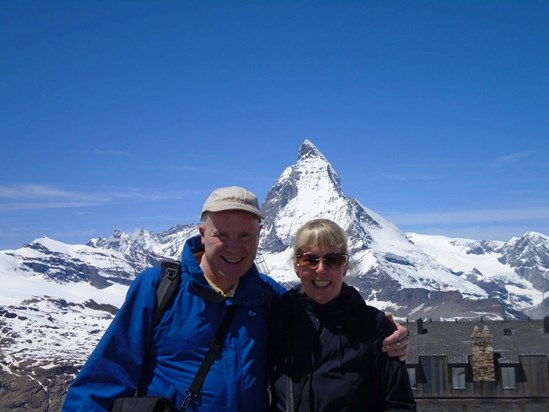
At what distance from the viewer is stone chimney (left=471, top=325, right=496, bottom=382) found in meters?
32.9

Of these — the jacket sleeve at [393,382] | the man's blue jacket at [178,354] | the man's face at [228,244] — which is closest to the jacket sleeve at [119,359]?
the man's blue jacket at [178,354]

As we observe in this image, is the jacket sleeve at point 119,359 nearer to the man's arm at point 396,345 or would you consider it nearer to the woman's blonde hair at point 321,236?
the woman's blonde hair at point 321,236

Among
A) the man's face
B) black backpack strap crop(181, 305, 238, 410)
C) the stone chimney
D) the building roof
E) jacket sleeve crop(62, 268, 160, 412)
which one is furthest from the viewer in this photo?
the building roof

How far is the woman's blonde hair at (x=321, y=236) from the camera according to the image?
6.13 meters

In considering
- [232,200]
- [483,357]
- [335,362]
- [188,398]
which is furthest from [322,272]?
[483,357]

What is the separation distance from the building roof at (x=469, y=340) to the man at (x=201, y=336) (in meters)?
30.4

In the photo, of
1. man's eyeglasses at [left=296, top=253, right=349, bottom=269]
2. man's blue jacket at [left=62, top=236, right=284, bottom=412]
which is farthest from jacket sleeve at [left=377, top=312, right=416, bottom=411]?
man's blue jacket at [left=62, top=236, right=284, bottom=412]

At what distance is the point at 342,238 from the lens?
621 cm

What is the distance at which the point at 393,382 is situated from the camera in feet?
19.1

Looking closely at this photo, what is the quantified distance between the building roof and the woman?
99.0 ft

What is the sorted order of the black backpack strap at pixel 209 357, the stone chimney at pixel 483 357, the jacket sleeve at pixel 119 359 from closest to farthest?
1. the jacket sleeve at pixel 119 359
2. the black backpack strap at pixel 209 357
3. the stone chimney at pixel 483 357

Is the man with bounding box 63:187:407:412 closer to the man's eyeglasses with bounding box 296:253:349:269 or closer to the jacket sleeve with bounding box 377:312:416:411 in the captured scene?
the jacket sleeve with bounding box 377:312:416:411

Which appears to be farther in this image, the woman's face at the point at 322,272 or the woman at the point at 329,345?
the woman's face at the point at 322,272

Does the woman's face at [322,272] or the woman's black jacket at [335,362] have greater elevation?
the woman's face at [322,272]
